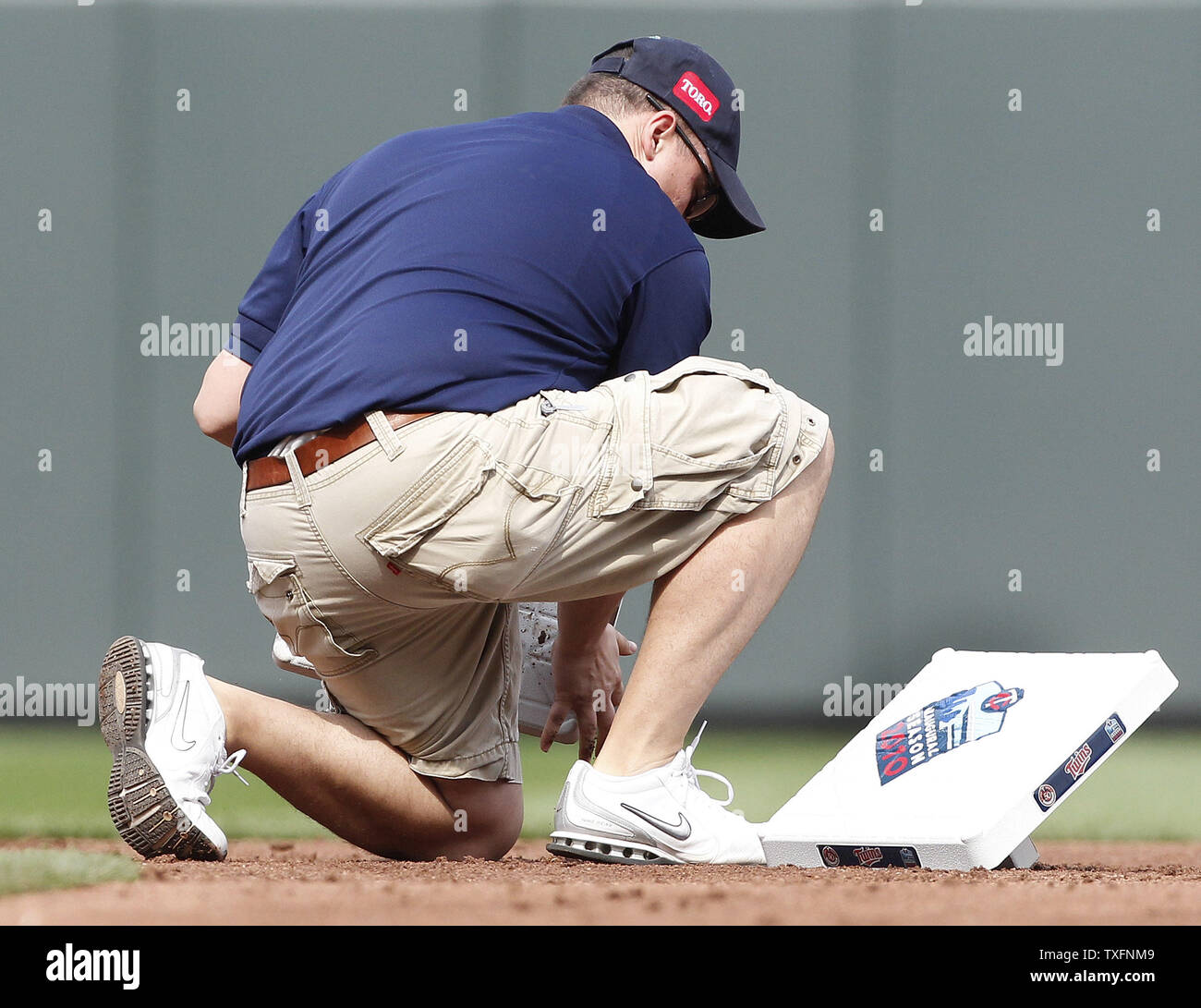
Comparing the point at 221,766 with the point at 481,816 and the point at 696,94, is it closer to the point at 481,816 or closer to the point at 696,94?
the point at 481,816

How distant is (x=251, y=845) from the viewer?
2.35 m

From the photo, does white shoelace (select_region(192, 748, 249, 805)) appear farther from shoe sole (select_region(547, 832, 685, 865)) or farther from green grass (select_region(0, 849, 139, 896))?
shoe sole (select_region(547, 832, 685, 865))

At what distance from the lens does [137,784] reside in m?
1.51

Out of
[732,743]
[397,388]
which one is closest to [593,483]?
[397,388]

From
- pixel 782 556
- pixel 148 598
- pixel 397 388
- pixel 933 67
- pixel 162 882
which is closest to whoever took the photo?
pixel 162 882

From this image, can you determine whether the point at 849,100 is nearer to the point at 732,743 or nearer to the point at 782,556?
the point at 732,743

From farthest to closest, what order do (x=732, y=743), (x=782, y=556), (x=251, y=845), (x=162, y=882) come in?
(x=732, y=743) → (x=251, y=845) → (x=782, y=556) → (x=162, y=882)

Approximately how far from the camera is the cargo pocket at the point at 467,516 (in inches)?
58.4

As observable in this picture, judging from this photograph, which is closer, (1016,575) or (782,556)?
(782,556)

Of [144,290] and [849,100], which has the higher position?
[849,100]

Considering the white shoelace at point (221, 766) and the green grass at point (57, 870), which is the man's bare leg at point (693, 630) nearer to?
the white shoelace at point (221, 766)

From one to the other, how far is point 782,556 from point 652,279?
38 centimetres
